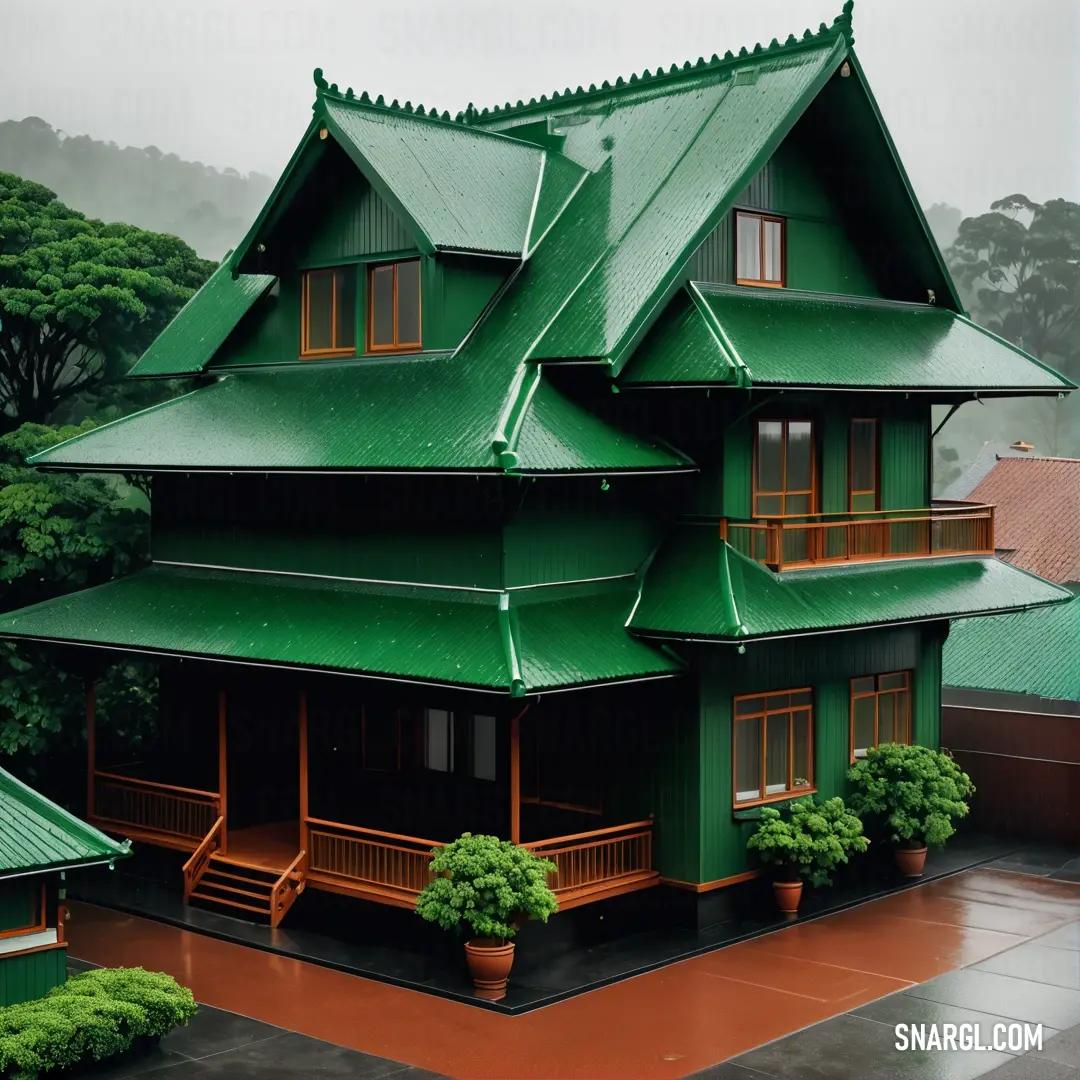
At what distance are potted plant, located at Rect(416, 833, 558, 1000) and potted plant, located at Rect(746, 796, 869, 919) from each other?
4511 mm

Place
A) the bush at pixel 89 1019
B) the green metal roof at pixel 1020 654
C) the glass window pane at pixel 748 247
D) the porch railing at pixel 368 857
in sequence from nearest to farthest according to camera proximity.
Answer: the bush at pixel 89 1019
the porch railing at pixel 368 857
the glass window pane at pixel 748 247
the green metal roof at pixel 1020 654

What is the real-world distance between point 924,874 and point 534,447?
10871mm

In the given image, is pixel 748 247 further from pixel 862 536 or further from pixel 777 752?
pixel 777 752

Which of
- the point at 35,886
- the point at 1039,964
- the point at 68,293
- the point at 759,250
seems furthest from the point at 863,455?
the point at 68,293

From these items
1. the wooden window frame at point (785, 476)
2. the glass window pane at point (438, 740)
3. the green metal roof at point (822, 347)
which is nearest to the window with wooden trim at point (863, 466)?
the wooden window frame at point (785, 476)

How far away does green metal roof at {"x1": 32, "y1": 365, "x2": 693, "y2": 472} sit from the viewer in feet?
75.4

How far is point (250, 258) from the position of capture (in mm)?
28188

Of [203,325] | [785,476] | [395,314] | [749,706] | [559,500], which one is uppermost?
[203,325]

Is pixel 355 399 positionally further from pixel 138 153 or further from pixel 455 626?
pixel 138 153

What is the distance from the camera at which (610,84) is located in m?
30.4

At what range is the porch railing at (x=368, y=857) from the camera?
22.9 meters

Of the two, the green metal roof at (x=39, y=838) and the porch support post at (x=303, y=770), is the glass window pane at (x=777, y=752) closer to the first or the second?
the porch support post at (x=303, y=770)

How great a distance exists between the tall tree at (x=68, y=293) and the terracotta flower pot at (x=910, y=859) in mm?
19089

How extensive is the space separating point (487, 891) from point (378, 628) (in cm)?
454
